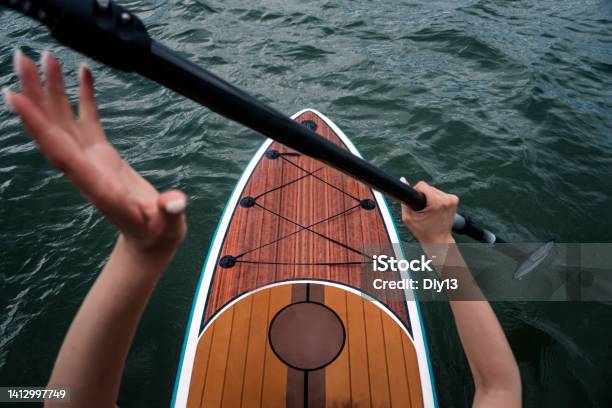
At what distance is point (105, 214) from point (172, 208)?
19 cm

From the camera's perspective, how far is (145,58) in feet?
3.30

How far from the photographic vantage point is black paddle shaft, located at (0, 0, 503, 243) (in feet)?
2.79

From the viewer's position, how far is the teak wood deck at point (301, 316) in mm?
2893

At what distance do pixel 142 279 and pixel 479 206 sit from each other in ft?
15.9

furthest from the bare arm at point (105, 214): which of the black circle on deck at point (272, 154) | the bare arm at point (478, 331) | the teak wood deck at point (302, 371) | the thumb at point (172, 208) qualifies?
the black circle on deck at point (272, 154)

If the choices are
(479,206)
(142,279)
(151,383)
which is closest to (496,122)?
(479,206)

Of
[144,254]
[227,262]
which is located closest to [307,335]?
[227,262]

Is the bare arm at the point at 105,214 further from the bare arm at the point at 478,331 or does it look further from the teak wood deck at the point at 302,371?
the teak wood deck at the point at 302,371

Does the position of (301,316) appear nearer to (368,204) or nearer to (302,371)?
(302,371)

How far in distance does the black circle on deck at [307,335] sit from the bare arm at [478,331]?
1.34m

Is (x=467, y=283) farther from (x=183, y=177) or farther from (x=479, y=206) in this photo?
(x=183, y=177)

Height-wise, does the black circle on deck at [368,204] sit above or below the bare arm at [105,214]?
above

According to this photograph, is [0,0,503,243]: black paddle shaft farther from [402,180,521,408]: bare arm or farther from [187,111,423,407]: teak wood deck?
[187,111,423,407]: teak wood deck

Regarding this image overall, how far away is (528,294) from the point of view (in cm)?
425
